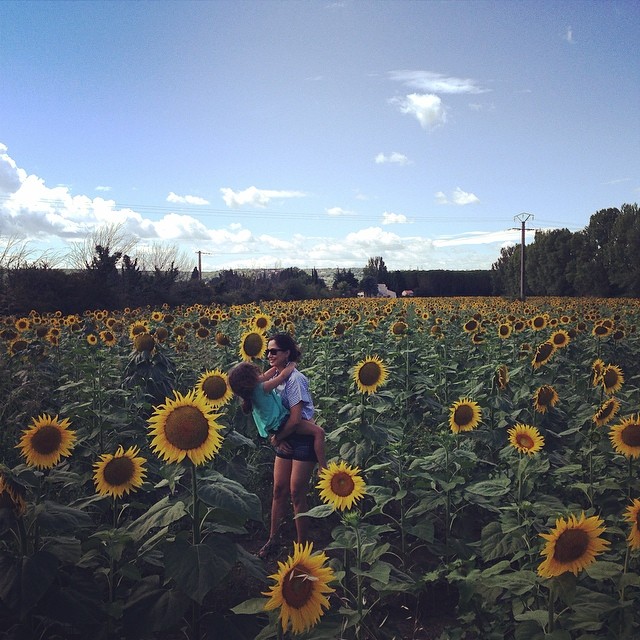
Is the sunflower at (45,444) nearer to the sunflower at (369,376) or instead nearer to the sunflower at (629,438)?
the sunflower at (369,376)

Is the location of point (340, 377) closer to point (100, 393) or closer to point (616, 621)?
point (100, 393)

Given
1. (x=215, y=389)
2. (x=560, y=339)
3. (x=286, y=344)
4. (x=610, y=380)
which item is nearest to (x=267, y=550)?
(x=215, y=389)

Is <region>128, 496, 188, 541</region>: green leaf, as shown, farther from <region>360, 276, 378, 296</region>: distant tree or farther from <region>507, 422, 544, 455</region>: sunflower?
<region>360, 276, 378, 296</region>: distant tree

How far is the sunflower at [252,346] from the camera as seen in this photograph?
19.2 ft

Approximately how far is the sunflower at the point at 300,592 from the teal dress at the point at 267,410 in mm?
2287

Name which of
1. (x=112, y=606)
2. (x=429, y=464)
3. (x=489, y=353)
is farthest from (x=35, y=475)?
(x=489, y=353)

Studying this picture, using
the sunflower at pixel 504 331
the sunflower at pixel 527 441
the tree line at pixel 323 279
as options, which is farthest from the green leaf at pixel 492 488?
the tree line at pixel 323 279

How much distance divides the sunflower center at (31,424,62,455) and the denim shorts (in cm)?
175

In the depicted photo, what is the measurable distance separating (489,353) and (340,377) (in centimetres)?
227

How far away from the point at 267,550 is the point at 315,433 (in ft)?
3.24

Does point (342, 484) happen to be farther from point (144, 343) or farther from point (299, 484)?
point (144, 343)

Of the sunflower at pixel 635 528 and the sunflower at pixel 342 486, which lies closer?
the sunflower at pixel 635 528

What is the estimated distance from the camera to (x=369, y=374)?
495cm

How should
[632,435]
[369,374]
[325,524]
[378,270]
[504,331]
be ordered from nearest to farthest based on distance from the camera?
1. [632,435]
2. [369,374]
3. [325,524]
4. [504,331]
5. [378,270]
